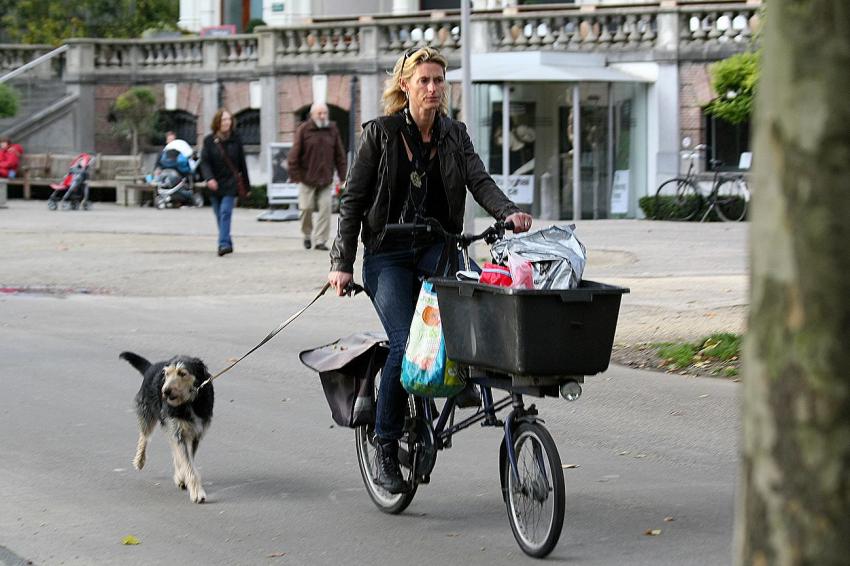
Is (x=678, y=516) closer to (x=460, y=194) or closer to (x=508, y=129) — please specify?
(x=460, y=194)

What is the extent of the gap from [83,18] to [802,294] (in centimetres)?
4279

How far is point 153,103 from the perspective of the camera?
3953cm

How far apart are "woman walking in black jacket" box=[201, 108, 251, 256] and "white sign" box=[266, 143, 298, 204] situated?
35.8 ft

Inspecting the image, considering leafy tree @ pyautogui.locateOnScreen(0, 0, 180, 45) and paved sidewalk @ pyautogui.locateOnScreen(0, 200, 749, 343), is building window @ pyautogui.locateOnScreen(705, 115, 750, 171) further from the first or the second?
leafy tree @ pyautogui.locateOnScreen(0, 0, 180, 45)

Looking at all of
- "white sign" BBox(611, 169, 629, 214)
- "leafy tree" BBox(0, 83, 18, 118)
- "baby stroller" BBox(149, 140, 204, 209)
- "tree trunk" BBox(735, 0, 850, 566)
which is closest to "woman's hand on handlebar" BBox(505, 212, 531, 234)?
"tree trunk" BBox(735, 0, 850, 566)

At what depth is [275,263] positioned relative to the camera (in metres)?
19.3

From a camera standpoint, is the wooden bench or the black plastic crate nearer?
the black plastic crate

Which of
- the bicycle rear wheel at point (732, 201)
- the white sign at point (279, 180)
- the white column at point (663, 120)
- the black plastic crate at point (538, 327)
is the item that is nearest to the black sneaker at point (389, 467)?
the black plastic crate at point (538, 327)

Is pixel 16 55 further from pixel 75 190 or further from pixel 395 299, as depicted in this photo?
pixel 395 299

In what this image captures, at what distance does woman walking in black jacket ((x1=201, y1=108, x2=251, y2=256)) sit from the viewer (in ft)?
65.3

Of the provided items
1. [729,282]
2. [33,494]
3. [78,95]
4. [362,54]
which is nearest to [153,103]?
[78,95]

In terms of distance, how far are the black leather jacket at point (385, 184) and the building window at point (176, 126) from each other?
34.2 m

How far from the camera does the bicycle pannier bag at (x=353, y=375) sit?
22.4ft

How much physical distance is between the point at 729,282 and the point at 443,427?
10362 millimetres
